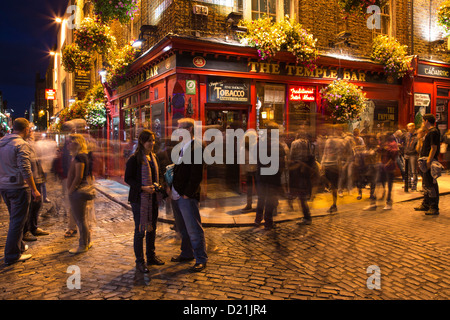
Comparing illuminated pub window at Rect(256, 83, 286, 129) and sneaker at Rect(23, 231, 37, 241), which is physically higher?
illuminated pub window at Rect(256, 83, 286, 129)

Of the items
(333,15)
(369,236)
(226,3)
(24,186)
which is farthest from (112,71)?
(369,236)

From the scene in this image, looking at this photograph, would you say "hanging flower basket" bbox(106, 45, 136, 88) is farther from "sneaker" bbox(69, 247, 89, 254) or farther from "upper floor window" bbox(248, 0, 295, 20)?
"sneaker" bbox(69, 247, 89, 254)

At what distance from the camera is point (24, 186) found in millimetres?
4957

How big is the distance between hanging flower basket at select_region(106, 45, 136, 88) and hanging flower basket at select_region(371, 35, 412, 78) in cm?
987

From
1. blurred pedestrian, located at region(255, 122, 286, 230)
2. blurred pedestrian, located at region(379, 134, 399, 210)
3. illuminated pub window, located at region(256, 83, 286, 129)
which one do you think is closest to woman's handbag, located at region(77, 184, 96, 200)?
blurred pedestrian, located at region(255, 122, 286, 230)

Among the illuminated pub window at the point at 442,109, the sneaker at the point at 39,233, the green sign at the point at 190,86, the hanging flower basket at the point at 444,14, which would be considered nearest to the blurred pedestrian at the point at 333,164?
the green sign at the point at 190,86

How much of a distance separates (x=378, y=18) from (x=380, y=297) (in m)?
13.4

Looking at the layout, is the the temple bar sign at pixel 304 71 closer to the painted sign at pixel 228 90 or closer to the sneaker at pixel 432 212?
the painted sign at pixel 228 90

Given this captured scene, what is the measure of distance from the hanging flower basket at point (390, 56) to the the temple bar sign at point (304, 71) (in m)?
0.92

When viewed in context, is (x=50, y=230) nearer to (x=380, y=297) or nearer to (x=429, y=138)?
(x=380, y=297)

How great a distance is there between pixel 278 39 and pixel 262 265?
7.95 meters

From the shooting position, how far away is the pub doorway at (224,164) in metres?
9.70

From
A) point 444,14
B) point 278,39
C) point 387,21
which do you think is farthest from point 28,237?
Answer: point 444,14

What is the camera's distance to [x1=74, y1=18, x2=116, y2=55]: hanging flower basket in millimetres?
11906
